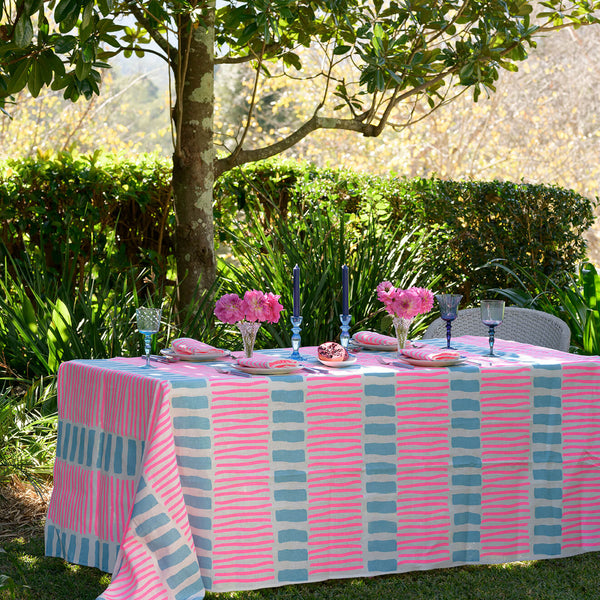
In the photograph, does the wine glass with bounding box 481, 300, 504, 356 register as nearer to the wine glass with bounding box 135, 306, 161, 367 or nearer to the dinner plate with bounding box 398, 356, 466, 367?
the dinner plate with bounding box 398, 356, 466, 367

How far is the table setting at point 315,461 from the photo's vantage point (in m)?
2.76

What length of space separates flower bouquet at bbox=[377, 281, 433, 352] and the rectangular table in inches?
8.7

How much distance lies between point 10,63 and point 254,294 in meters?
1.23

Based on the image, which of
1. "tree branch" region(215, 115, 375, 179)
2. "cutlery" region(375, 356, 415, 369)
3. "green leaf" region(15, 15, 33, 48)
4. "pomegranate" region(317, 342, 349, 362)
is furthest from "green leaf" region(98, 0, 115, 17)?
"tree branch" region(215, 115, 375, 179)

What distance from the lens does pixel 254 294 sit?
3.10 m

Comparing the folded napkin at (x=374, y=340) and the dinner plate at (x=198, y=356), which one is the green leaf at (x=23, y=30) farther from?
the folded napkin at (x=374, y=340)

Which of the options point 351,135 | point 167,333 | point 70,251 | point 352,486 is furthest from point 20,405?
point 351,135

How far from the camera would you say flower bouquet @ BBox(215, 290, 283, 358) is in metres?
3.11

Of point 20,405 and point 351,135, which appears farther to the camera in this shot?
point 351,135

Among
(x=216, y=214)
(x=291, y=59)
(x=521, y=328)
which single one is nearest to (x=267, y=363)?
(x=521, y=328)

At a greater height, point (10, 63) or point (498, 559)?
point (10, 63)

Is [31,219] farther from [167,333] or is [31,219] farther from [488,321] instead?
[488,321]

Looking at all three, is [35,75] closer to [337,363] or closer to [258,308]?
[258,308]

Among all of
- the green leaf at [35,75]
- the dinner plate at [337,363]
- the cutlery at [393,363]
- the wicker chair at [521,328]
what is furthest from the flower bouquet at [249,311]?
the wicker chair at [521,328]
